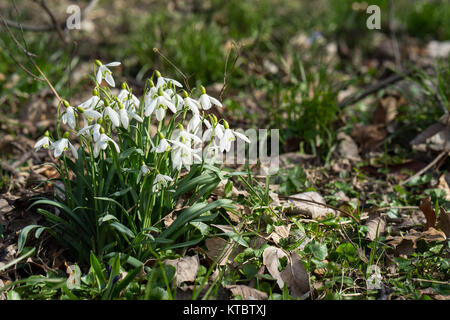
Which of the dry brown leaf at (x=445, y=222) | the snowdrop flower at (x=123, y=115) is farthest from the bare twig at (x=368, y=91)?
the snowdrop flower at (x=123, y=115)

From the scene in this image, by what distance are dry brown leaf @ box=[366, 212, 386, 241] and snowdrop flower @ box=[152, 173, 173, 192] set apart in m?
0.94

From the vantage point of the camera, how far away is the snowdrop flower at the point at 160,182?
1.60 m

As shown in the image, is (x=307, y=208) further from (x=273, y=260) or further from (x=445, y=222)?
(x=445, y=222)

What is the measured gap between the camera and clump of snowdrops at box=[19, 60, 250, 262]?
1.61 m

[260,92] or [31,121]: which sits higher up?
[260,92]

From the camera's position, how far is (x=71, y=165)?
6.03 ft

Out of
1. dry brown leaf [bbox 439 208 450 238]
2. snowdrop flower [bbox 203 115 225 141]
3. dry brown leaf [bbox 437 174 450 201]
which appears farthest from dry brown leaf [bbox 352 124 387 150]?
snowdrop flower [bbox 203 115 225 141]

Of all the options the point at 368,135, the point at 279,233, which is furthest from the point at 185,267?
the point at 368,135

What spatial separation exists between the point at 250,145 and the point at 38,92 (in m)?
1.71

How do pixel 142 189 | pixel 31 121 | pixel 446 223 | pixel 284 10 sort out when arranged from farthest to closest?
1. pixel 284 10
2. pixel 31 121
3. pixel 446 223
4. pixel 142 189

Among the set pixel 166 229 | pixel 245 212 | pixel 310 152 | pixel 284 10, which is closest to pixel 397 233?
pixel 245 212

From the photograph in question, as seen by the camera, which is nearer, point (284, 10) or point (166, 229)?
point (166, 229)

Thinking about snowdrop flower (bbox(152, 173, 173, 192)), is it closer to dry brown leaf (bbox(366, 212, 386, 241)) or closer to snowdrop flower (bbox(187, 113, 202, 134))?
snowdrop flower (bbox(187, 113, 202, 134))
